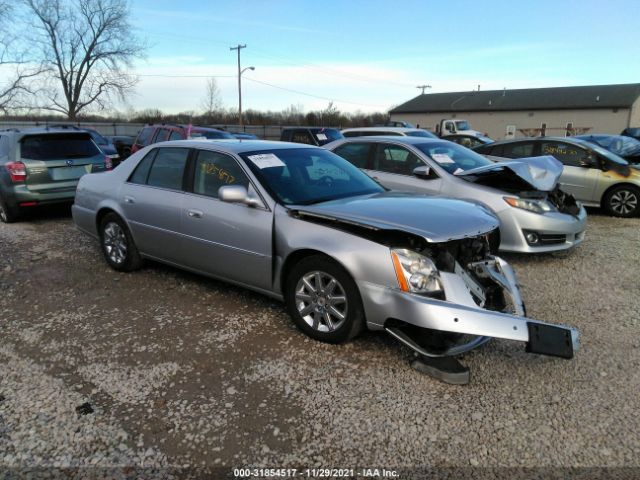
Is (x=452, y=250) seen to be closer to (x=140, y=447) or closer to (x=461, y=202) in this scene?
(x=461, y=202)

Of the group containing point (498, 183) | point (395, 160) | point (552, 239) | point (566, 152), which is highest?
point (566, 152)

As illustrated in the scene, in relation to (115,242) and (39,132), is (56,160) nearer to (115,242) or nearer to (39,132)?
(39,132)

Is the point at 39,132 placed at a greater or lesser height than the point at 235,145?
greater

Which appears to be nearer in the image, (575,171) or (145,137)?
(575,171)

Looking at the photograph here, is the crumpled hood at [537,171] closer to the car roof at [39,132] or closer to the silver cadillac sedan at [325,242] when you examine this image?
the silver cadillac sedan at [325,242]

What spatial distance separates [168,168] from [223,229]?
Result: 117 centimetres

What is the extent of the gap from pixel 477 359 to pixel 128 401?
7.92ft

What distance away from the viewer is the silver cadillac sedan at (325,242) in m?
3.10

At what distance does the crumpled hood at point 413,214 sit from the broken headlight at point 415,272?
16 centimetres

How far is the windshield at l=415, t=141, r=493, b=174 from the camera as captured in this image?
6473 mm

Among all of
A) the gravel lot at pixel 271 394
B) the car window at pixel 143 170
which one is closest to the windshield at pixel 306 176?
the gravel lot at pixel 271 394

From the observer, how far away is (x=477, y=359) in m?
3.42

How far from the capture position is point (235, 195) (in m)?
3.82

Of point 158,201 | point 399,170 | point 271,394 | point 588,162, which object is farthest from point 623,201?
point 271,394
